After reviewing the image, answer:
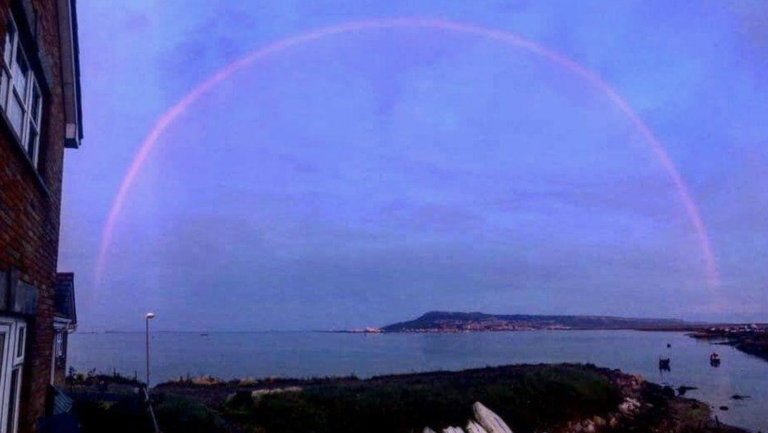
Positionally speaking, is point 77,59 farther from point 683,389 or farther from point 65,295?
point 683,389

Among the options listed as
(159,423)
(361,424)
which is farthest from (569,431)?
(159,423)

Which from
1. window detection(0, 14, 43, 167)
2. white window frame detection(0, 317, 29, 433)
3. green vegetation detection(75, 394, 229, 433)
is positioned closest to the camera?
window detection(0, 14, 43, 167)

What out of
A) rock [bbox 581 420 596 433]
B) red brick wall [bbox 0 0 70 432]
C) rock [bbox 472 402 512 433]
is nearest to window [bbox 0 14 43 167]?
red brick wall [bbox 0 0 70 432]

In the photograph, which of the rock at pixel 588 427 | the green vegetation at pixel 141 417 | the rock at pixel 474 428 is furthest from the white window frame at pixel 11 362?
the rock at pixel 588 427

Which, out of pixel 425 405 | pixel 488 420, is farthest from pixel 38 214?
pixel 488 420

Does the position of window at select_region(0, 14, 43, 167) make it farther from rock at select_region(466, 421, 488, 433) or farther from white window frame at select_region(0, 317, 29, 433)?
rock at select_region(466, 421, 488, 433)

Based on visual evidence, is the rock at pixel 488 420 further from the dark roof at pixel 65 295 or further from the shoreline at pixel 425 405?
the dark roof at pixel 65 295
